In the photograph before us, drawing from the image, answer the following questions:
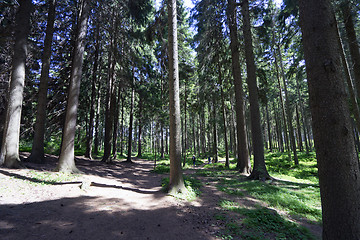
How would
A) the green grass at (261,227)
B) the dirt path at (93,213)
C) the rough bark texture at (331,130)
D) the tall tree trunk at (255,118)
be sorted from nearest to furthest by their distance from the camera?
the rough bark texture at (331,130)
the dirt path at (93,213)
the green grass at (261,227)
the tall tree trunk at (255,118)

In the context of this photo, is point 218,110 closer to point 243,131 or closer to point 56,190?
point 243,131

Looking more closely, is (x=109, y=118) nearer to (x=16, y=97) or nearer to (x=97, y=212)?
(x=16, y=97)

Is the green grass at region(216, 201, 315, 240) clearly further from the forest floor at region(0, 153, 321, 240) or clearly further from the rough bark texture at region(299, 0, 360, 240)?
the rough bark texture at region(299, 0, 360, 240)

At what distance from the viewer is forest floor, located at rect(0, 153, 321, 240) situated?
3.36 meters

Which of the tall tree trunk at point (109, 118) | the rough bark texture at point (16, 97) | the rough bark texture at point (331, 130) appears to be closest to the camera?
the rough bark texture at point (331, 130)

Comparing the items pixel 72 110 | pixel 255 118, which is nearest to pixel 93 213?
pixel 72 110

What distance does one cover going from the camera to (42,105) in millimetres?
9805

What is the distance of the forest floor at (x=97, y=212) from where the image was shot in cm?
336

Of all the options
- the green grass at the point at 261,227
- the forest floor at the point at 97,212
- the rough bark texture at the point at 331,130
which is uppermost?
the rough bark texture at the point at 331,130

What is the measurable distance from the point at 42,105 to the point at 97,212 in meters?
8.79

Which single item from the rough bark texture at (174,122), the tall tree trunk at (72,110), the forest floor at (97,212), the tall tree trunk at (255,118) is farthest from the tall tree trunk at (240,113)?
the tall tree trunk at (72,110)

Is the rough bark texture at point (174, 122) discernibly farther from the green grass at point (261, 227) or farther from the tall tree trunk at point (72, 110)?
the tall tree trunk at point (72, 110)

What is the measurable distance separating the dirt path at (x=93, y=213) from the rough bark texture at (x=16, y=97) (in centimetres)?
128

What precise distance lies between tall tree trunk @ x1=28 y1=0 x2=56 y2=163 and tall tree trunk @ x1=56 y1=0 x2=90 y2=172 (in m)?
2.15
